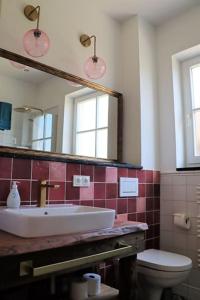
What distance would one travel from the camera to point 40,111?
1689 millimetres

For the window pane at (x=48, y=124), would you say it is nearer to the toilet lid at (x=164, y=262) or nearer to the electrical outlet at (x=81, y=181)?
the electrical outlet at (x=81, y=181)

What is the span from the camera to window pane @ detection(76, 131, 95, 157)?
1.90 meters

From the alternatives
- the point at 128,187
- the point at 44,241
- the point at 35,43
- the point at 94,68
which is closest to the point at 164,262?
the point at 128,187

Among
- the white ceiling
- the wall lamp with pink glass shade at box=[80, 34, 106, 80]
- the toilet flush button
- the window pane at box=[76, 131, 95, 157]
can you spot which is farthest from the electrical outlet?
the white ceiling

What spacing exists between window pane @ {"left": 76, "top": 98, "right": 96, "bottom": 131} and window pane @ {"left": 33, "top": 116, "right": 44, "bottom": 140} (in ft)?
1.08

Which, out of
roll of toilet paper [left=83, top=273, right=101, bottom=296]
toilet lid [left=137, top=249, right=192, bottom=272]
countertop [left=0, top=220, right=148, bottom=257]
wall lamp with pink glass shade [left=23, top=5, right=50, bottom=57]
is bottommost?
roll of toilet paper [left=83, top=273, right=101, bottom=296]

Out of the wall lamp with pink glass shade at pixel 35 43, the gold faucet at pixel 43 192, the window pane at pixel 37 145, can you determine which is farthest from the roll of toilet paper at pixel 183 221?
the wall lamp with pink glass shade at pixel 35 43

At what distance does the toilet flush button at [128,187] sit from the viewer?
6.49ft

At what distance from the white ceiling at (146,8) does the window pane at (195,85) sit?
0.54 m

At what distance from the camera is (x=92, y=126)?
206 cm

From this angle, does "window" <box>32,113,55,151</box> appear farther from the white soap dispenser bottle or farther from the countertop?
the countertop

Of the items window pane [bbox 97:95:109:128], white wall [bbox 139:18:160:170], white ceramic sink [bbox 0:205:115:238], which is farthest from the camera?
white wall [bbox 139:18:160:170]

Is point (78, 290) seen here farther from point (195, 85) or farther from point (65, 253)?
point (195, 85)

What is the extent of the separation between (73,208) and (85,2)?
5.56 feet
